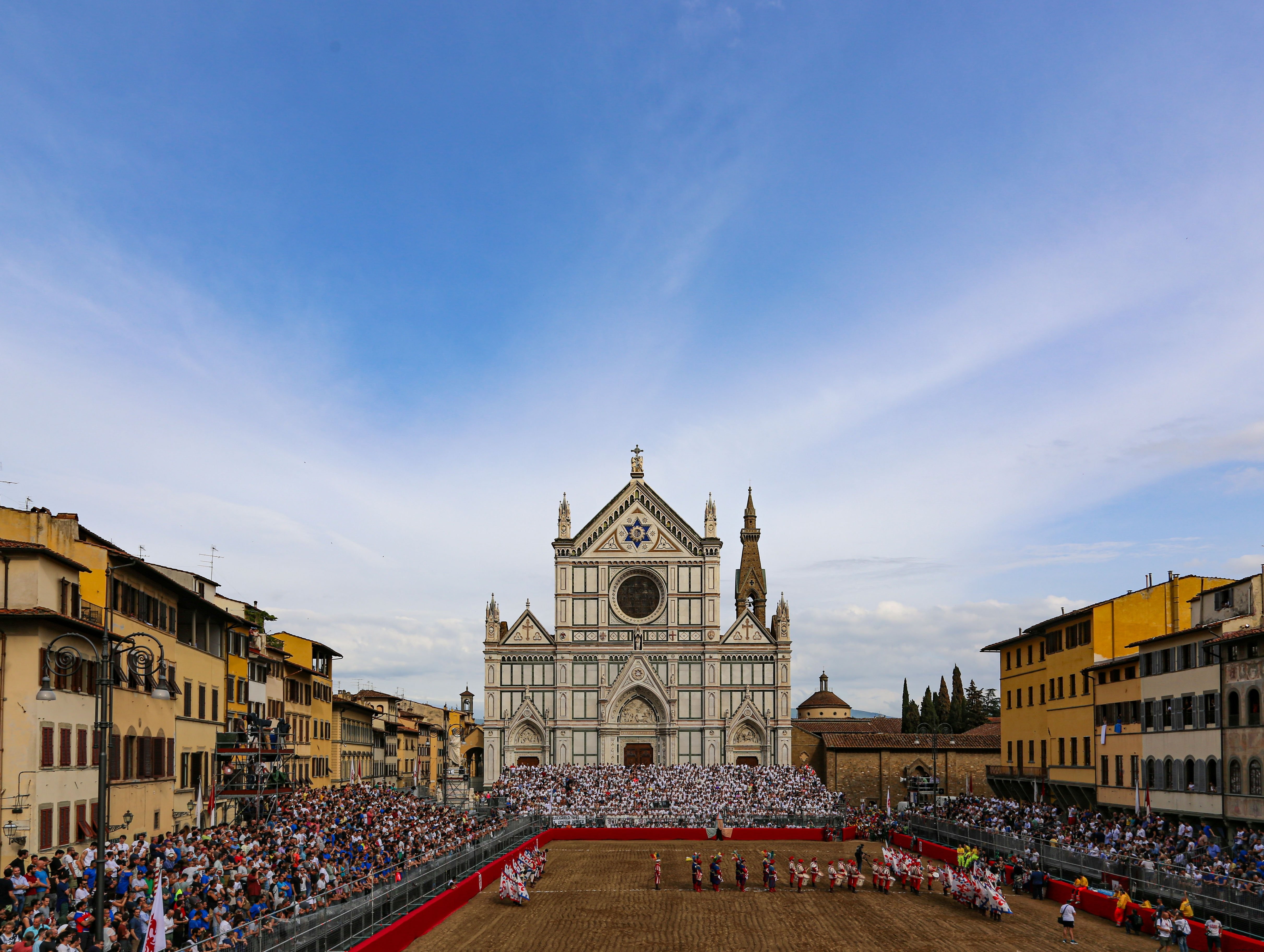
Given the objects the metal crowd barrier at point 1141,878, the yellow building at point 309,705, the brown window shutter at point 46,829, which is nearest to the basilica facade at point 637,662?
A: the yellow building at point 309,705

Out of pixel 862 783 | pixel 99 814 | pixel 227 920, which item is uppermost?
pixel 99 814

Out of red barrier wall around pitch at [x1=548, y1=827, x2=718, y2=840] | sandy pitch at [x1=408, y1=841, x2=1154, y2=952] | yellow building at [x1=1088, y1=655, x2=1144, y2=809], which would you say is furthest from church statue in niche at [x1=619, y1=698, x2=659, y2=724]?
yellow building at [x1=1088, y1=655, x2=1144, y2=809]

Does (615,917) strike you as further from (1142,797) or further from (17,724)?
(1142,797)

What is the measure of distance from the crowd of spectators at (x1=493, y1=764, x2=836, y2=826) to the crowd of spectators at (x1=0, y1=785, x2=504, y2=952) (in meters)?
27.3

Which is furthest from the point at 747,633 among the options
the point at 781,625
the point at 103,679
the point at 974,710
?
the point at 103,679

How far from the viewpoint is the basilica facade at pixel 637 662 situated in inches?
3346

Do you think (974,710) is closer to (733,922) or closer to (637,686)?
(637,686)

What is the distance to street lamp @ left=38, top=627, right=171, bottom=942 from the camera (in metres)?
19.8

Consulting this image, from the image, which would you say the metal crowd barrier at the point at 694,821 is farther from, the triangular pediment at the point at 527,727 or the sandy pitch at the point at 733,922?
the sandy pitch at the point at 733,922

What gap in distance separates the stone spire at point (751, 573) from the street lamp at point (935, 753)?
27139mm

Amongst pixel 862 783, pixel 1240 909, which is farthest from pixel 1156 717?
pixel 862 783

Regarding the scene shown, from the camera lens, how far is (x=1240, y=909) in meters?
30.5

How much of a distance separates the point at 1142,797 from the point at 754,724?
38649mm

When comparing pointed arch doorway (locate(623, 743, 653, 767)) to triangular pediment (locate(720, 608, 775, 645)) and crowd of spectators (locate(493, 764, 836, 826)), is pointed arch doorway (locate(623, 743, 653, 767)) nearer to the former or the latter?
crowd of spectators (locate(493, 764, 836, 826))
